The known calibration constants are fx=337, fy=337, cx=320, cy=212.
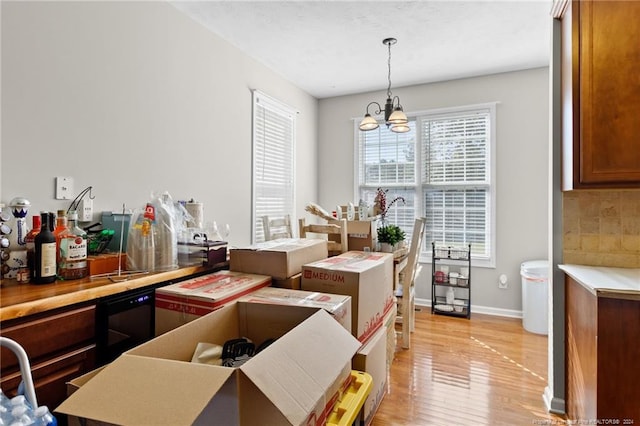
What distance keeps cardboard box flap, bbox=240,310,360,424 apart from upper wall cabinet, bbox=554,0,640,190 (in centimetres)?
171

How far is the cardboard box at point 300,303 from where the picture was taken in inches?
48.9

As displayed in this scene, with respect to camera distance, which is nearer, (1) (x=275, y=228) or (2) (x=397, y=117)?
(2) (x=397, y=117)

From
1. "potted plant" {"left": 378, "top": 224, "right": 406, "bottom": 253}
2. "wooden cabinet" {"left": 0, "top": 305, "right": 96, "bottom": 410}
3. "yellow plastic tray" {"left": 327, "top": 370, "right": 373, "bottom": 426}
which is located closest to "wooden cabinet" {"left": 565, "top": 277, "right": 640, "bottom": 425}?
"yellow plastic tray" {"left": 327, "top": 370, "right": 373, "bottom": 426}

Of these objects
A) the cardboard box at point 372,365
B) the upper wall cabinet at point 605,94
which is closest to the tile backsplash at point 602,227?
the upper wall cabinet at point 605,94

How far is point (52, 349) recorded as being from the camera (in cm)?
129

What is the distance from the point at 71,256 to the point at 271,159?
250 centimetres

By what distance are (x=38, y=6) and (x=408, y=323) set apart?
330 centimetres

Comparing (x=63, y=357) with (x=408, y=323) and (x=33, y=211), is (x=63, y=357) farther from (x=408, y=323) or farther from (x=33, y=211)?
(x=408, y=323)

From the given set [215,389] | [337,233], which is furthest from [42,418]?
[337,233]

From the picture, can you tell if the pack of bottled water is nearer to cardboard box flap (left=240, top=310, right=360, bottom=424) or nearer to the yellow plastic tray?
cardboard box flap (left=240, top=310, right=360, bottom=424)

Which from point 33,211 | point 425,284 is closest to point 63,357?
A: point 33,211

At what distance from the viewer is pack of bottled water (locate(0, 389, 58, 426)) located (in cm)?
67

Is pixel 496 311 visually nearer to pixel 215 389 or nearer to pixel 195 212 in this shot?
pixel 195 212

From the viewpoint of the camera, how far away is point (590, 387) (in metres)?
1.66
